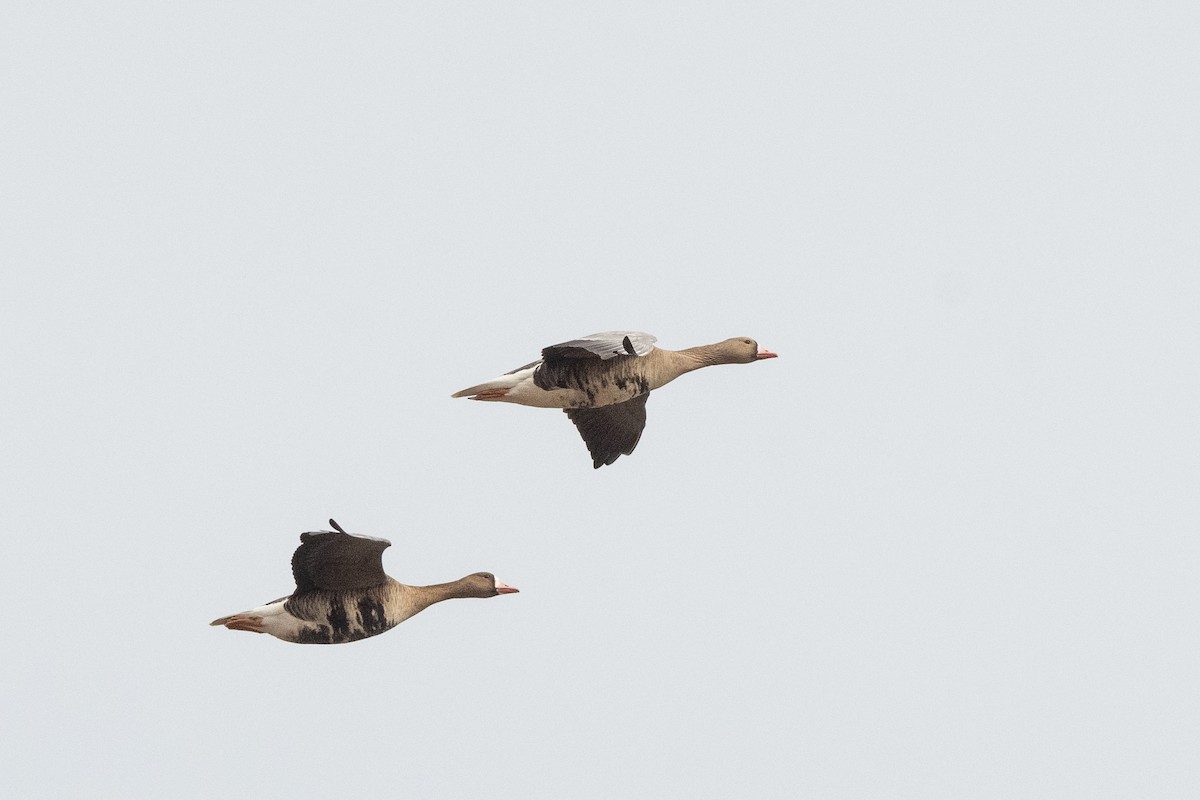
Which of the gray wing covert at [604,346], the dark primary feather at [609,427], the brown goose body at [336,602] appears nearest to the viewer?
the brown goose body at [336,602]

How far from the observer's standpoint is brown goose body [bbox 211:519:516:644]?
23.1m

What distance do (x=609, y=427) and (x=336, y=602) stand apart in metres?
5.38

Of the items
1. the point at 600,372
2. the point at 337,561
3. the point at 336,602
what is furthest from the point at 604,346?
the point at 336,602

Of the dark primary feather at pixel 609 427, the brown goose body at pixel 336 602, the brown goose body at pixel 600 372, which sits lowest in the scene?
the brown goose body at pixel 336 602

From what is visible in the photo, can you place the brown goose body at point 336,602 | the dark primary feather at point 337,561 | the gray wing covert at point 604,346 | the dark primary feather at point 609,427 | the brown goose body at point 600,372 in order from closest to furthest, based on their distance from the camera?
the dark primary feather at point 337,561 → the brown goose body at point 336,602 → the gray wing covert at point 604,346 → the brown goose body at point 600,372 → the dark primary feather at point 609,427

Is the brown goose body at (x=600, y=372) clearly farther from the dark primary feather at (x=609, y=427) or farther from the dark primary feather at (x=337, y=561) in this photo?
the dark primary feather at (x=337, y=561)

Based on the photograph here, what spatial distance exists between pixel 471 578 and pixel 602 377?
285 centimetres

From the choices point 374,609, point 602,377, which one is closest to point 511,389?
point 602,377

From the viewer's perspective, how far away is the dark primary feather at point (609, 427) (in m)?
27.5

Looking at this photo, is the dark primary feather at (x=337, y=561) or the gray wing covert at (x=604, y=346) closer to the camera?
the dark primary feather at (x=337, y=561)

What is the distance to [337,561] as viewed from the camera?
912 inches

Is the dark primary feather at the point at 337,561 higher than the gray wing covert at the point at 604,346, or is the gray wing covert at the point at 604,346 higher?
the gray wing covert at the point at 604,346

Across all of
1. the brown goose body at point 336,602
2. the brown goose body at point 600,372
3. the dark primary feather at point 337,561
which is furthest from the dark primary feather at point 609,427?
the dark primary feather at point 337,561

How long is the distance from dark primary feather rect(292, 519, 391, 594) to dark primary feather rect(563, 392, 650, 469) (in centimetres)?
460
